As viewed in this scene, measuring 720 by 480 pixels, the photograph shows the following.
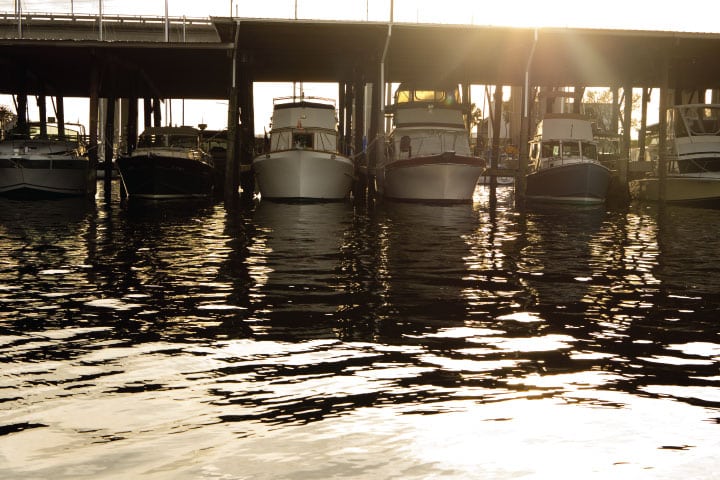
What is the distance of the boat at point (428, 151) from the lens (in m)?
34.7

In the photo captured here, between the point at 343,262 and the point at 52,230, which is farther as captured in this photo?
the point at 52,230

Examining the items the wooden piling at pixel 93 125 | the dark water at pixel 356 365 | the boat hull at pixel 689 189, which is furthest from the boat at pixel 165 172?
the dark water at pixel 356 365

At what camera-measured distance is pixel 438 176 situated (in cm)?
3462

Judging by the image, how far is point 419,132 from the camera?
3759 centimetres

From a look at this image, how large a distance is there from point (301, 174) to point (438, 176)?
15.8 ft

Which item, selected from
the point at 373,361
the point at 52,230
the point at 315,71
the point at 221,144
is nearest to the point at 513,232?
the point at 52,230

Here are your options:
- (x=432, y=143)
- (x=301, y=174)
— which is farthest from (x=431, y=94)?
(x=301, y=174)

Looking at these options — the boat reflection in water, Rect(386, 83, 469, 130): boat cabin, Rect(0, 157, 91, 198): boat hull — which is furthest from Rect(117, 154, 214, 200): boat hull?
the boat reflection in water

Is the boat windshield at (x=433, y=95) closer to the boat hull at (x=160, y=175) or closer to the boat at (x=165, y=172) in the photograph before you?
the boat at (x=165, y=172)

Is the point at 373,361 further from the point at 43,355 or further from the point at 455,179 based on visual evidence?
the point at 455,179

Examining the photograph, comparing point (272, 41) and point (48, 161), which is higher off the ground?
point (272, 41)

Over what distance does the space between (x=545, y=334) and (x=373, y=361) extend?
1996mm

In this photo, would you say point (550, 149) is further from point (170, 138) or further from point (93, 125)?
point (93, 125)

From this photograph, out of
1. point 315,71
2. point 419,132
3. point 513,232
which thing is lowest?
point 513,232
